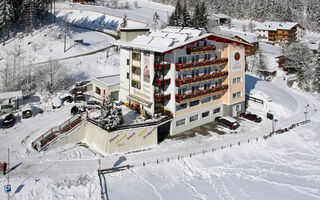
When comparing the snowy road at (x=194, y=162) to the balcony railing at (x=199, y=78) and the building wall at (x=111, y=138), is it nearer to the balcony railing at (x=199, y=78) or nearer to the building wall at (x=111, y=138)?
the building wall at (x=111, y=138)

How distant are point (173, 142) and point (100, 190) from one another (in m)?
15.2

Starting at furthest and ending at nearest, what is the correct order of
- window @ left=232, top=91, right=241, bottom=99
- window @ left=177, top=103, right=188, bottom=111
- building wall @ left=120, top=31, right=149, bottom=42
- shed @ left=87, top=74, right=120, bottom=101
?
window @ left=232, top=91, right=241, bottom=99 → shed @ left=87, top=74, right=120, bottom=101 → building wall @ left=120, top=31, right=149, bottom=42 → window @ left=177, top=103, right=188, bottom=111

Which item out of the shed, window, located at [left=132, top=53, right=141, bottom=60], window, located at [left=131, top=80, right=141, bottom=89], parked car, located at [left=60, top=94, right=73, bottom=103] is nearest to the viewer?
window, located at [left=132, top=53, right=141, bottom=60]

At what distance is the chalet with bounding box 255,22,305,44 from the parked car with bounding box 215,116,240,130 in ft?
314

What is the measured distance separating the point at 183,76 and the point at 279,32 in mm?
104279

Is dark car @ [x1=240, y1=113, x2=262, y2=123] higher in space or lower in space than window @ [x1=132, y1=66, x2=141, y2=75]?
lower

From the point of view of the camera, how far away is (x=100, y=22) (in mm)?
121938

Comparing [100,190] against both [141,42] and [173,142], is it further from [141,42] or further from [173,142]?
[141,42]

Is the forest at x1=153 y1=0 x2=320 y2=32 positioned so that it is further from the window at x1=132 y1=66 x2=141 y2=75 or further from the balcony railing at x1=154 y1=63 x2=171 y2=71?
the balcony railing at x1=154 y1=63 x2=171 y2=71

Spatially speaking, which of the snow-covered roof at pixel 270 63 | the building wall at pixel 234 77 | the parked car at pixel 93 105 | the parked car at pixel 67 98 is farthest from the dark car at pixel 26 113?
the snow-covered roof at pixel 270 63

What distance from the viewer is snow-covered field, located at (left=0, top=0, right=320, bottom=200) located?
2931 centimetres

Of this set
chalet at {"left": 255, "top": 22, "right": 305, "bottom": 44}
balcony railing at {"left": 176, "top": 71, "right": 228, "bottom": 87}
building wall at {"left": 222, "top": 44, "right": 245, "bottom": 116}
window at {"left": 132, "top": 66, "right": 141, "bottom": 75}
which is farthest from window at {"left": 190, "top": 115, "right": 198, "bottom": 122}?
chalet at {"left": 255, "top": 22, "right": 305, "bottom": 44}

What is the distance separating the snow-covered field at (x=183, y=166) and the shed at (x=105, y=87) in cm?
616

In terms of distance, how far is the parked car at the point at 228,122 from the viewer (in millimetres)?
46153
